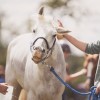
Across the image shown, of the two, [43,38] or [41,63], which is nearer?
[43,38]

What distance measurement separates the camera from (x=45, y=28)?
25.8 feet

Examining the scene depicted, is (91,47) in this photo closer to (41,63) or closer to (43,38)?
(43,38)

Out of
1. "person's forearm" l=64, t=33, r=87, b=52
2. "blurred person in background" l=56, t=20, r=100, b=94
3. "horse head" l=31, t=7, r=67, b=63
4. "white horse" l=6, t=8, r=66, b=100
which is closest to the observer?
"blurred person in background" l=56, t=20, r=100, b=94

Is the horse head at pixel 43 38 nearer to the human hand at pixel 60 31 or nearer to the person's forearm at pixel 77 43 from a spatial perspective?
the human hand at pixel 60 31

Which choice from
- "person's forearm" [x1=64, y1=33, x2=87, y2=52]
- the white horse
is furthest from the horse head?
"person's forearm" [x1=64, y1=33, x2=87, y2=52]

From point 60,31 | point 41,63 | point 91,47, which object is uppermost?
point 60,31

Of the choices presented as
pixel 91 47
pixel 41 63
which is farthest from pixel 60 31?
pixel 91 47

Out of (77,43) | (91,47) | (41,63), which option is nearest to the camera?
(91,47)

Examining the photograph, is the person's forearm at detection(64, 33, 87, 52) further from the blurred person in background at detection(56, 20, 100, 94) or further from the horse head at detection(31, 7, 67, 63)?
the horse head at detection(31, 7, 67, 63)

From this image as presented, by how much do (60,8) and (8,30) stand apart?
19.2 feet

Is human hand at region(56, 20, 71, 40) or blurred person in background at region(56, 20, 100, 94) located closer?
blurred person in background at region(56, 20, 100, 94)

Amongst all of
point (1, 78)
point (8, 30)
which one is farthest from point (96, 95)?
point (8, 30)

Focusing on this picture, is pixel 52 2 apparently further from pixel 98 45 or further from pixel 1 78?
pixel 98 45

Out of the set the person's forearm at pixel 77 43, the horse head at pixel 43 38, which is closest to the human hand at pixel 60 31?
the horse head at pixel 43 38
